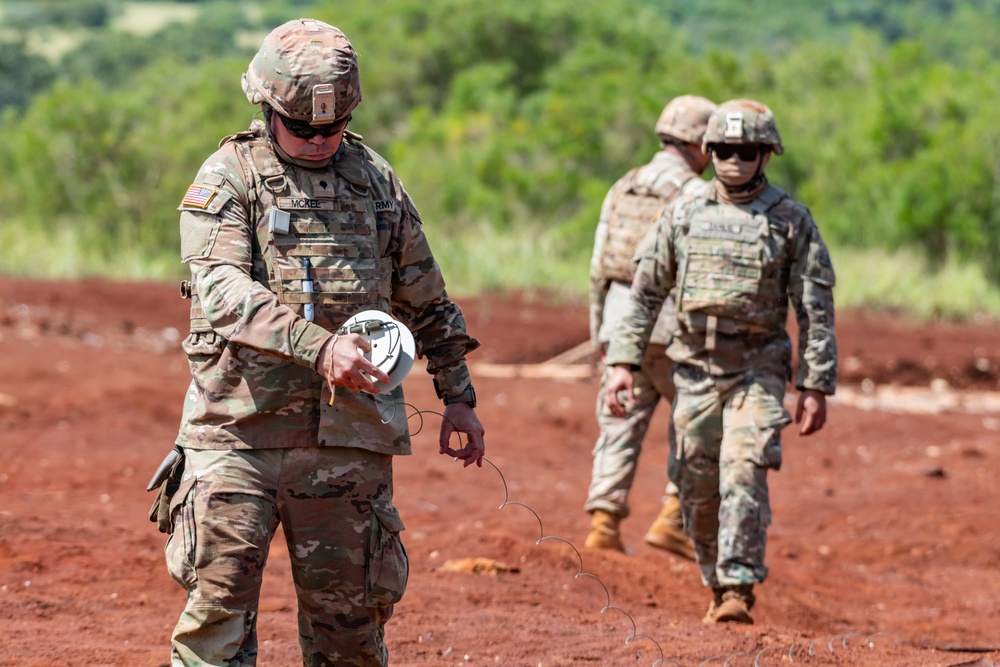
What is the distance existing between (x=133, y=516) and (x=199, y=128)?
84.2 ft

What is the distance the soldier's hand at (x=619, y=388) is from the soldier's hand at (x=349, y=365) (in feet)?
9.23

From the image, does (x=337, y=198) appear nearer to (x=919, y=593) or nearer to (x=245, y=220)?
(x=245, y=220)

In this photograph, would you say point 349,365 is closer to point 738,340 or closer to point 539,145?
point 738,340

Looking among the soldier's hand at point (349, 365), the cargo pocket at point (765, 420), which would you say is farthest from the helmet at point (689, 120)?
the soldier's hand at point (349, 365)

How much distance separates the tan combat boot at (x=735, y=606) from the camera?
6238 millimetres

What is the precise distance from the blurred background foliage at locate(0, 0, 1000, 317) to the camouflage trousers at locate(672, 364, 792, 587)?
13.3 m

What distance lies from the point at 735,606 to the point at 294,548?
2.64m

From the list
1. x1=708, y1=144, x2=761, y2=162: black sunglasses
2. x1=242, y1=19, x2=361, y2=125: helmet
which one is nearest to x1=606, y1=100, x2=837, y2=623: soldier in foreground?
x1=708, y1=144, x2=761, y2=162: black sunglasses

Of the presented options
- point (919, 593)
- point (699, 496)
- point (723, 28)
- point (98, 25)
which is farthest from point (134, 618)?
point (98, 25)

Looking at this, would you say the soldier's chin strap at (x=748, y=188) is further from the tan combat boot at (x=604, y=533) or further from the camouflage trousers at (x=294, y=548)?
the camouflage trousers at (x=294, y=548)

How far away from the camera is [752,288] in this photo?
248 inches

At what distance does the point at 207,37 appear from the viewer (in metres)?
81.5

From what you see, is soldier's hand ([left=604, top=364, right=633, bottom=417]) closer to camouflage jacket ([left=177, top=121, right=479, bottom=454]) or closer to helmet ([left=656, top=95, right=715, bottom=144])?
helmet ([left=656, top=95, right=715, bottom=144])

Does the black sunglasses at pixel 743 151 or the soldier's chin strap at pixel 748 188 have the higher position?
the black sunglasses at pixel 743 151
